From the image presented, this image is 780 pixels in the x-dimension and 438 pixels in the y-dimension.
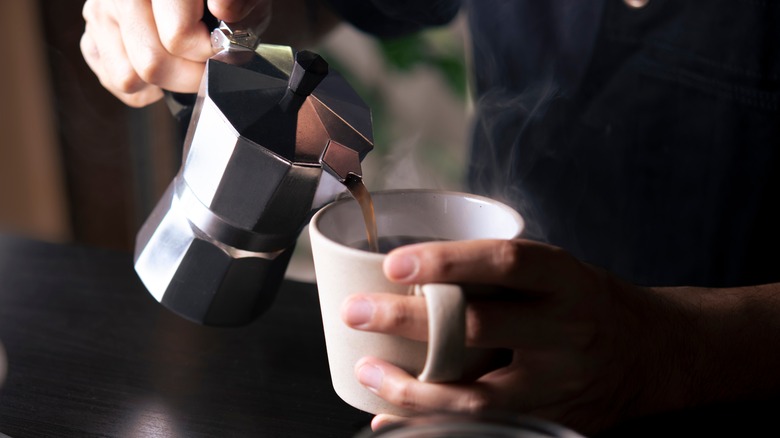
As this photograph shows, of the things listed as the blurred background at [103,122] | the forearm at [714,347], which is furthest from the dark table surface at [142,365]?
the blurred background at [103,122]

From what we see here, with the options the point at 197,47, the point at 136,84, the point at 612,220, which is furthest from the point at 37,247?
the point at 612,220

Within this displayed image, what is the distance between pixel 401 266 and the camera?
1.65 ft

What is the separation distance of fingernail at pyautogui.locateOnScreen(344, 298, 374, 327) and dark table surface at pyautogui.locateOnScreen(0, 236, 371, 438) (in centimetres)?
13

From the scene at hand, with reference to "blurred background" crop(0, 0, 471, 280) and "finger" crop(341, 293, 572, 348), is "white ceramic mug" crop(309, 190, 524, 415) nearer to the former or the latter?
"finger" crop(341, 293, 572, 348)

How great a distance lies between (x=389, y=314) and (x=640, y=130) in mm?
688

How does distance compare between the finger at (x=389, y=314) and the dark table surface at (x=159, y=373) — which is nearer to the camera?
the finger at (x=389, y=314)

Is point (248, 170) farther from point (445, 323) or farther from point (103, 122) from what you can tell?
point (103, 122)

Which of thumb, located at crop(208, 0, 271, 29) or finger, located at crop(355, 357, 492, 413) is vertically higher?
thumb, located at crop(208, 0, 271, 29)

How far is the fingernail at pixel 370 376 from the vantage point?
54cm

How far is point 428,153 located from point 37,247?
1.44 metres

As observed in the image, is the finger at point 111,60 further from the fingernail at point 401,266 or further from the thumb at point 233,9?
the fingernail at point 401,266

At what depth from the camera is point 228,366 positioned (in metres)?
0.72

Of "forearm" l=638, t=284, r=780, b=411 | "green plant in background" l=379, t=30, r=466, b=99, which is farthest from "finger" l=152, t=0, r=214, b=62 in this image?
"green plant in background" l=379, t=30, r=466, b=99

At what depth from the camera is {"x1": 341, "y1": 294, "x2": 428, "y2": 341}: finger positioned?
20.0 inches
